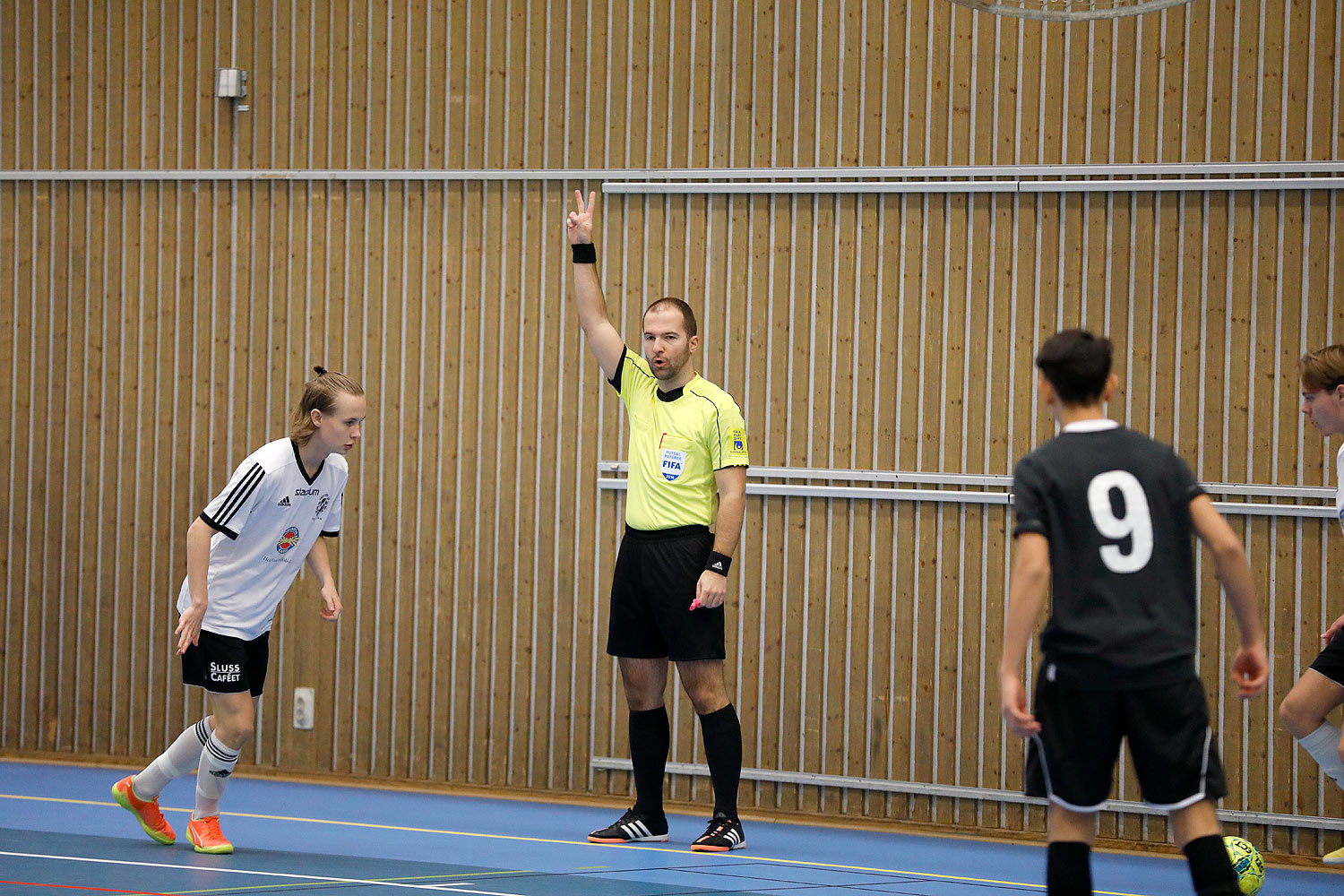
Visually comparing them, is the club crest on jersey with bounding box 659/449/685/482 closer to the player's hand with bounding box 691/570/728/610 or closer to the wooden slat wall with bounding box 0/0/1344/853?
the player's hand with bounding box 691/570/728/610

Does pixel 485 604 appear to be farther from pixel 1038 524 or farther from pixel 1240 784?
pixel 1038 524

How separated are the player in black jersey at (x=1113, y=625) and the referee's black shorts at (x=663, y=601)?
240 cm

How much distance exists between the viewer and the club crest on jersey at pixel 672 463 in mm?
5863

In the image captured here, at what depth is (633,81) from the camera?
7379mm

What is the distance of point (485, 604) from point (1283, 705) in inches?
148

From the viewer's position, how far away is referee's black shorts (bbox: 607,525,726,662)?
581cm

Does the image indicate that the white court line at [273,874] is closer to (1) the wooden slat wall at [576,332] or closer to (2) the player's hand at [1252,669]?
(2) the player's hand at [1252,669]

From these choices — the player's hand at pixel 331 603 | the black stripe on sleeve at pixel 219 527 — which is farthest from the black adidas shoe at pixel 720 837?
the black stripe on sleeve at pixel 219 527

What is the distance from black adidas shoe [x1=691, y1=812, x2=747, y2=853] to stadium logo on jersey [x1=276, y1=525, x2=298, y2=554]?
1890 mm

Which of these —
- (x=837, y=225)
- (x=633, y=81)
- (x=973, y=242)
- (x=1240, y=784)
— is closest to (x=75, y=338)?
(x=633, y=81)

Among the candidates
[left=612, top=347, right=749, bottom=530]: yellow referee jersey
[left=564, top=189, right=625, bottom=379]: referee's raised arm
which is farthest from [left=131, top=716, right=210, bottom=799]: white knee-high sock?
[left=564, top=189, right=625, bottom=379]: referee's raised arm

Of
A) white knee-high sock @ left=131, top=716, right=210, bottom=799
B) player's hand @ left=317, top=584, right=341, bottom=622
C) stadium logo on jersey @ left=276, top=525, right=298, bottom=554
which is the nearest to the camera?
white knee-high sock @ left=131, top=716, right=210, bottom=799

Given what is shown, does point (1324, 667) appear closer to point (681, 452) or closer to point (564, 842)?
point (681, 452)

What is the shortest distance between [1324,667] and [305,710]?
483 centimetres
